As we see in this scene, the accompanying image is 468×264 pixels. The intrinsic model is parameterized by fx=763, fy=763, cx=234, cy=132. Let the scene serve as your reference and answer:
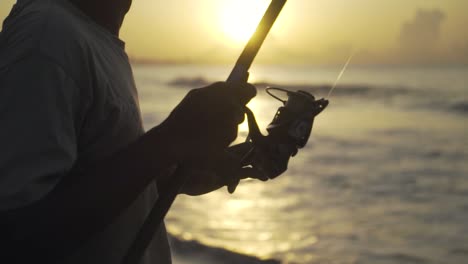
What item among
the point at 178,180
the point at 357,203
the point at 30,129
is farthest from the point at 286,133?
the point at 357,203

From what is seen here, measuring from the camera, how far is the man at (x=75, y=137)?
1.50 m

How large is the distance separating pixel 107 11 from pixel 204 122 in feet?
1.71

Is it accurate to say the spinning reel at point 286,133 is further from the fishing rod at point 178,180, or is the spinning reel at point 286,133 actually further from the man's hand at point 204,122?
the man's hand at point 204,122

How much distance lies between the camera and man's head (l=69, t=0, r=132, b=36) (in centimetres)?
192

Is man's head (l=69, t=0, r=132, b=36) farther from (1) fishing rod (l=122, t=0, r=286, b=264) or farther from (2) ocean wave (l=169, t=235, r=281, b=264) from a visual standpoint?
(2) ocean wave (l=169, t=235, r=281, b=264)

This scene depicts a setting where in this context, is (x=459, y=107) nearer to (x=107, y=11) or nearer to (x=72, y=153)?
(x=107, y=11)

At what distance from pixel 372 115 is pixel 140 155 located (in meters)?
23.7

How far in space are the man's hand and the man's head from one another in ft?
1.41

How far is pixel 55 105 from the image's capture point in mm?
1515

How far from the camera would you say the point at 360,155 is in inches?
652

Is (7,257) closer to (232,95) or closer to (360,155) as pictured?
(232,95)

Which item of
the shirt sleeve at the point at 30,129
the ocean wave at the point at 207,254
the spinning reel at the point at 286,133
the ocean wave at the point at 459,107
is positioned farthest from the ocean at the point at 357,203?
the shirt sleeve at the point at 30,129

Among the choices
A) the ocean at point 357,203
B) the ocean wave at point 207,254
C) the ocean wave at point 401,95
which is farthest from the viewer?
the ocean wave at point 401,95

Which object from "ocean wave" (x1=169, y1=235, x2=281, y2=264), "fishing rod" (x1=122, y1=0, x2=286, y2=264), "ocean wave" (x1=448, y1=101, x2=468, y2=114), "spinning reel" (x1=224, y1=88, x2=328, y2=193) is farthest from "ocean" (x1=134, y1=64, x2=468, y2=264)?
"fishing rod" (x1=122, y1=0, x2=286, y2=264)
